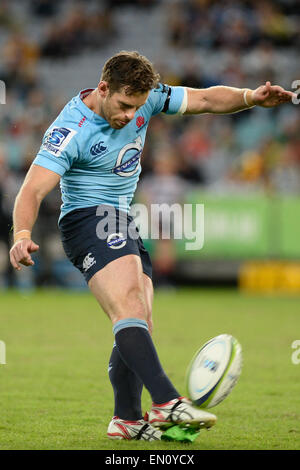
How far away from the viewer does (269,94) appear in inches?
195

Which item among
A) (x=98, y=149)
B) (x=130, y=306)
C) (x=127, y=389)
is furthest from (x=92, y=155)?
(x=127, y=389)

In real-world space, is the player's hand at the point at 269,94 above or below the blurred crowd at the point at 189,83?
below

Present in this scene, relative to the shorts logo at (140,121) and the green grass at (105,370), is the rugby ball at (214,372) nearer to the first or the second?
the green grass at (105,370)

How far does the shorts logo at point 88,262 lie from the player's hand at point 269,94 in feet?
4.37

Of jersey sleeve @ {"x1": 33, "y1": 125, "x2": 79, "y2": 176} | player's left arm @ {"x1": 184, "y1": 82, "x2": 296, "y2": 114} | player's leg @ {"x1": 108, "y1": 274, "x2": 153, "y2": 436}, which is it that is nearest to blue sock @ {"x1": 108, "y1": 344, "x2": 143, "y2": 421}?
player's leg @ {"x1": 108, "y1": 274, "x2": 153, "y2": 436}

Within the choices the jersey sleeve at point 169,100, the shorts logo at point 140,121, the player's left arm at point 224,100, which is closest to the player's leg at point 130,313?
the shorts logo at point 140,121

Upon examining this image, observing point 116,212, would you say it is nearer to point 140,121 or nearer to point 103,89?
point 140,121

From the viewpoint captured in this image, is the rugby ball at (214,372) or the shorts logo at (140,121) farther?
the shorts logo at (140,121)

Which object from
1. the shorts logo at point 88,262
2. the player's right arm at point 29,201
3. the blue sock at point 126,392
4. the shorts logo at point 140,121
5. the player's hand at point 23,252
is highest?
the shorts logo at point 140,121

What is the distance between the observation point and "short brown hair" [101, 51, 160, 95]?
4.33 metres

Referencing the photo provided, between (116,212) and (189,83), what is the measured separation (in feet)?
43.1

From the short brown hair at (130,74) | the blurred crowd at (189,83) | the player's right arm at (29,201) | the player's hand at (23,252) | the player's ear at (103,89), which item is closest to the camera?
the player's hand at (23,252)

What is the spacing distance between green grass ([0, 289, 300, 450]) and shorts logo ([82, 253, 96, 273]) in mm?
877

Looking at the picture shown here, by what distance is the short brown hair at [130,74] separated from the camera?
433cm
